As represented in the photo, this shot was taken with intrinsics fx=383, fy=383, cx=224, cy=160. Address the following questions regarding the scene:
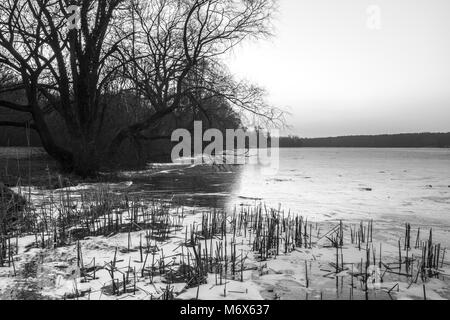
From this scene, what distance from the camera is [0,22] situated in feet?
44.3

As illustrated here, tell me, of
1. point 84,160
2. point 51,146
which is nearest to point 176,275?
point 84,160

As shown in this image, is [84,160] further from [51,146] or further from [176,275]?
[176,275]

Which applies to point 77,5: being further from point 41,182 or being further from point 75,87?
point 41,182

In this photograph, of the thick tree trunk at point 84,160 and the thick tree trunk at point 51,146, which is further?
the thick tree trunk at point 51,146

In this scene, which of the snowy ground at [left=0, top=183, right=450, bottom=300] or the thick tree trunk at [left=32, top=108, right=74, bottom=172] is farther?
the thick tree trunk at [left=32, top=108, right=74, bottom=172]

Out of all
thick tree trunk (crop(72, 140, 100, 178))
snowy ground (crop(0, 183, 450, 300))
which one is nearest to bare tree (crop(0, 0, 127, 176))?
thick tree trunk (crop(72, 140, 100, 178))

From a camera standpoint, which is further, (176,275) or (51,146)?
(51,146)

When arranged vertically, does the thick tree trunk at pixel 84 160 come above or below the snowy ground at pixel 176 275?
above

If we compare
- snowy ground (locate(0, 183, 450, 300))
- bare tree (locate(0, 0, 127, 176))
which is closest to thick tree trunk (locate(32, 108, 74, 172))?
bare tree (locate(0, 0, 127, 176))

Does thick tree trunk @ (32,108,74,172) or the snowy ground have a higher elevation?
thick tree trunk @ (32,108,74,172)

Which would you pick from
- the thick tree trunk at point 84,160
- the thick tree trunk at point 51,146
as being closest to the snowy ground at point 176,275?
the thick tree trunk at point 84,160

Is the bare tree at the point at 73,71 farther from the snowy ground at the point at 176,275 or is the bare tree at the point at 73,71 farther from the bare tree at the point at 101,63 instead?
the snowy ground at the point at 176,275

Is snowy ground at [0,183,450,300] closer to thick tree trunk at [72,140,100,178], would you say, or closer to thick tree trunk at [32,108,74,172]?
thick tree trunk at [72,140,100,178]
